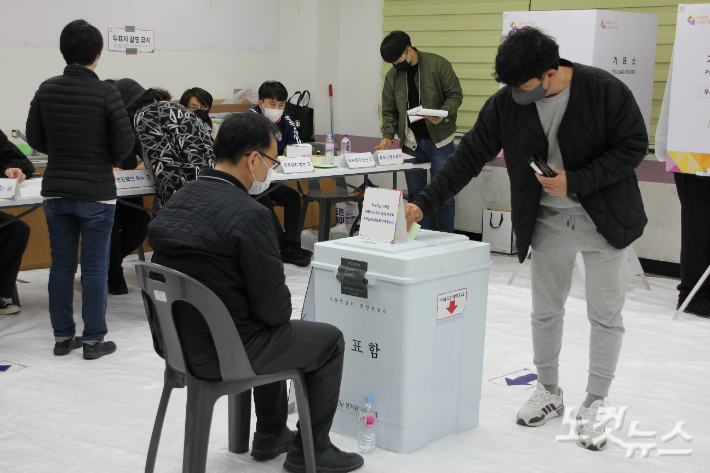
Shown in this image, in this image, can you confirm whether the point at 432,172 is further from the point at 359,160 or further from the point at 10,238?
the point at 10,238

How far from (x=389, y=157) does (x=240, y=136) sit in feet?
11.4

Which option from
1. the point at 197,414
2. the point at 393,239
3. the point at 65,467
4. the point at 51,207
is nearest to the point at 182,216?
the point at 197,414

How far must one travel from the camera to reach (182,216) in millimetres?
2029

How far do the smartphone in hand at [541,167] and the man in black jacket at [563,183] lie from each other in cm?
2

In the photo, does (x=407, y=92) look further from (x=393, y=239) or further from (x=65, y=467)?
(x=65, y=467)

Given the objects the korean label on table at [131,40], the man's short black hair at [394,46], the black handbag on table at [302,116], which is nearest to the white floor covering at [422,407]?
the man's short black hair at [394,46]

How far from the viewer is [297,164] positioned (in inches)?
196

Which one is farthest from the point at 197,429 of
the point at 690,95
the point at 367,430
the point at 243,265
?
the point at 690,95

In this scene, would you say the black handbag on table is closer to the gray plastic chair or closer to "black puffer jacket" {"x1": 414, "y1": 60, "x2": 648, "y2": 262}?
"black puffer jacket" {"x1": 414, "y1": 60, "x2": 648, "y2": 262}

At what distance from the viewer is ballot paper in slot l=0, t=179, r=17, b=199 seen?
144 inches

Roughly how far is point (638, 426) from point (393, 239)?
1.23m

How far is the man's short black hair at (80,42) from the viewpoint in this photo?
10.7ft

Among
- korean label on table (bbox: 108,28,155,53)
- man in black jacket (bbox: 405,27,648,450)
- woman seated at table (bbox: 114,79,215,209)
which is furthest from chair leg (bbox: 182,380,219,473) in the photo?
korean label on table (bbox: 108,28,155,53)

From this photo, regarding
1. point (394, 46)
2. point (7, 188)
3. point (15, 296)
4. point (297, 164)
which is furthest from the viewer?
point (394, 46)
